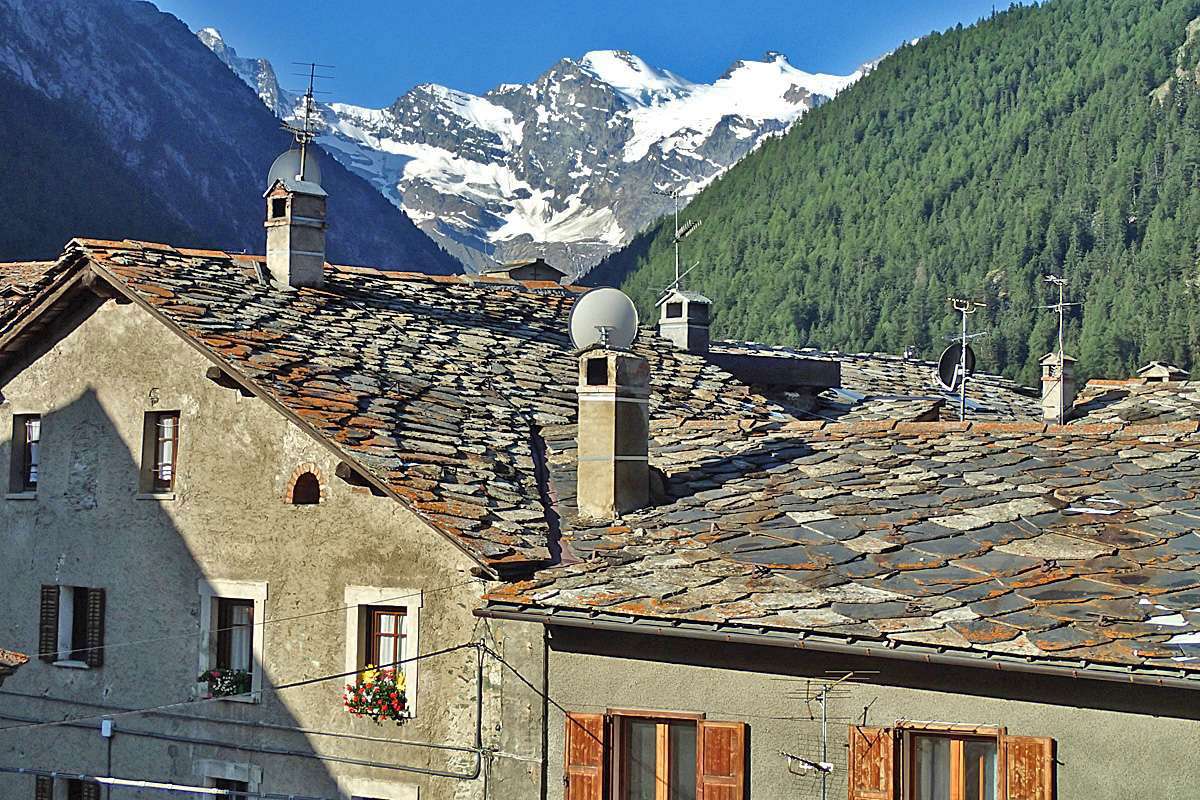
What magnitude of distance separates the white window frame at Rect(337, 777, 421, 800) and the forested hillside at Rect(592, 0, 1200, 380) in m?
98.3

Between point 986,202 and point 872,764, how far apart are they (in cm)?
12941

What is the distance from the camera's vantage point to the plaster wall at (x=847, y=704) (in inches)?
426

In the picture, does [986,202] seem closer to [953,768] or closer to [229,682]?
[229,682]

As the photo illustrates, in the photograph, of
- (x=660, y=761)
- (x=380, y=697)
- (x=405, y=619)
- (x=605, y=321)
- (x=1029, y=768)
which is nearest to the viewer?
(x=1029, y=768)

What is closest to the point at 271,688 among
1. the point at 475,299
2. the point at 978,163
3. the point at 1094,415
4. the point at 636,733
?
the point at 636,733

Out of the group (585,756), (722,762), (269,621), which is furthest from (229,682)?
(722,762)

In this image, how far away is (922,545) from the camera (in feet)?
43.9

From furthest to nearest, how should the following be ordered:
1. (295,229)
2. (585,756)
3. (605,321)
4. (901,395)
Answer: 1. (901,395)
2. (295,229)
3. (605,321)
4. (585,756)

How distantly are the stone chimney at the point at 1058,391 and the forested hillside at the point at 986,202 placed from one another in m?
74.4

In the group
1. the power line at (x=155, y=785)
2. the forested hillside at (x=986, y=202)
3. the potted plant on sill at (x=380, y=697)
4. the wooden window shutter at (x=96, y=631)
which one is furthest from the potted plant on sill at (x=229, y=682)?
the forested hillside at (x=986, y=202)

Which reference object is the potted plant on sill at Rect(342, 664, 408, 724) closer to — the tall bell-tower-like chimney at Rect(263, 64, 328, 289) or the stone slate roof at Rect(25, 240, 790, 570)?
the stone slate roof at Rect(25, 240, 790, 570)

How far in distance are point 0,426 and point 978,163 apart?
131 meters

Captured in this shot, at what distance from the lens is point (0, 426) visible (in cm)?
1872

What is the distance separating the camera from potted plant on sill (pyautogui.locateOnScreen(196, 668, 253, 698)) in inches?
626
